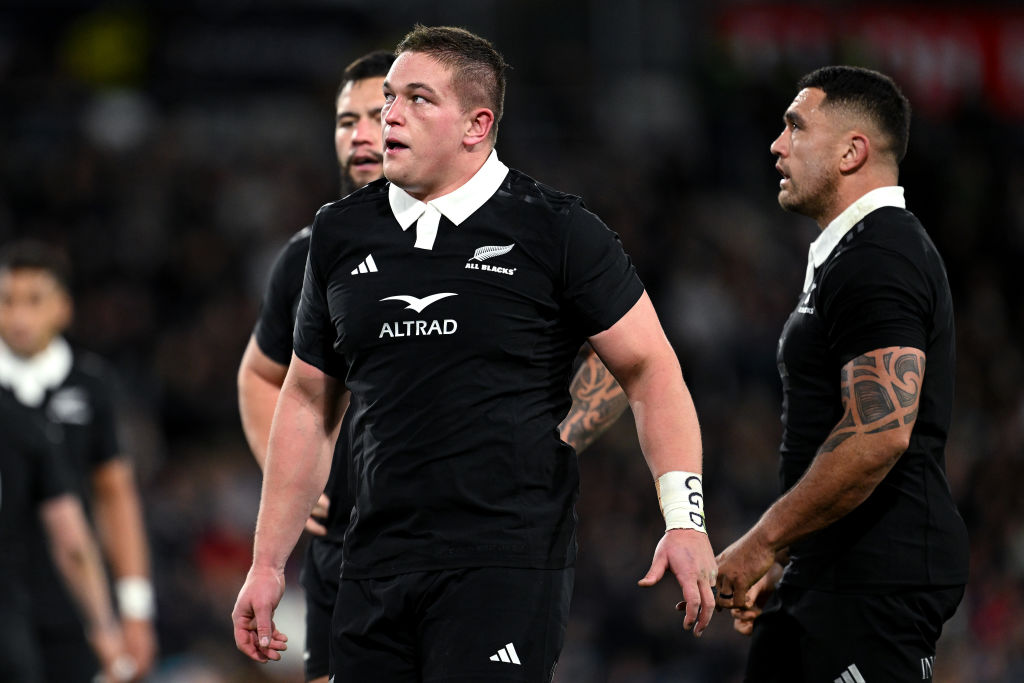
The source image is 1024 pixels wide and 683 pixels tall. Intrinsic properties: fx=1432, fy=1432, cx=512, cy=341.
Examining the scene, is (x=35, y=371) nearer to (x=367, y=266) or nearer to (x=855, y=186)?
(x=367, y=266)

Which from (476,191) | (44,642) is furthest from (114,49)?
(476,191)

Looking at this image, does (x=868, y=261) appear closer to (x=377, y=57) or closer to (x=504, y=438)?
(x=504, y=438)

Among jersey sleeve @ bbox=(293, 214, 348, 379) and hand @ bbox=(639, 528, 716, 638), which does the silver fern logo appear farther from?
hand @ bbox=(639, 528, 716, 638)

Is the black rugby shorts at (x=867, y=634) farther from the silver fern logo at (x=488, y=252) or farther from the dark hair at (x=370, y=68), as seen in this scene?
the dark hair at (x=370, y=68)

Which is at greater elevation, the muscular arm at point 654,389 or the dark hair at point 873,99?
the dark hair at point 873,99

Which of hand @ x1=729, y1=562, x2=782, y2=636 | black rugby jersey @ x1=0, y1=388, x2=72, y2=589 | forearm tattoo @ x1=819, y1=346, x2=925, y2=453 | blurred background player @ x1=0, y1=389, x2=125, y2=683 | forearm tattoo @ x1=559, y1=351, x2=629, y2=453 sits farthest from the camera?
black rugby jersey @ x1=0, y1=388, x2=72, y2=589

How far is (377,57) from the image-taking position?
5.47 metres

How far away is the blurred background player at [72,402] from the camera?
7066 millimetres

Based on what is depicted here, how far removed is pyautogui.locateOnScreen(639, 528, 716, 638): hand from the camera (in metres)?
3.71

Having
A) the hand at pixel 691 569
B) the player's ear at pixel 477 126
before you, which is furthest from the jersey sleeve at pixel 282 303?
the hand at pixel 691 569

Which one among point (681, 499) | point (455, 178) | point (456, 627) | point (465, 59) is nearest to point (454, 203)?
point (455, 178)

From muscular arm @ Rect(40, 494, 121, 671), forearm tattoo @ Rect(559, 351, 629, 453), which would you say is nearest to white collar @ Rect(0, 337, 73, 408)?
muscular arm @ Rect(40, 494, 121, 671)

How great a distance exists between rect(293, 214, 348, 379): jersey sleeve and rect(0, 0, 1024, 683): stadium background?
6430 mm

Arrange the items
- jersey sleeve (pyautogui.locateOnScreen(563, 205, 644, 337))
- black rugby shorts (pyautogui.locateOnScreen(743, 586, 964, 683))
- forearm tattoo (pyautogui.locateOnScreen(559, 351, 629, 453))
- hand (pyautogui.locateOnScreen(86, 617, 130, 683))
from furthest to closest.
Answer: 1. hand (pyautogui.locateOnScreen(86, 617, 130, 683))
2. forearm tattoo (pyautogui.locateOnScreen(559, 351, 629, 453))
3. black rugby shorts (pyautogui.locateOnScreen(743, 586, 964, 683))
4. jersey sleeve (pyautogui.locateOnScreen(563, 205, 644, 337))
